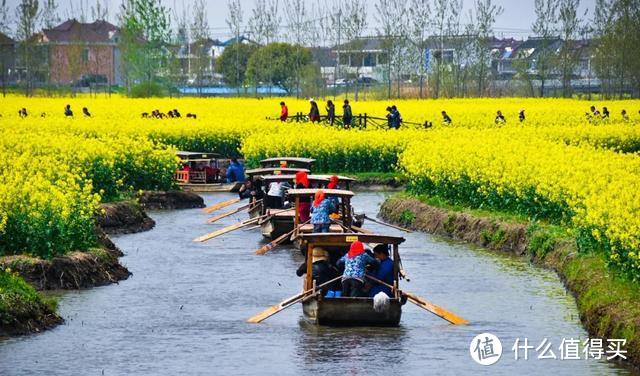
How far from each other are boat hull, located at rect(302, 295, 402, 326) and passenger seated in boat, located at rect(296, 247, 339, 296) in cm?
62

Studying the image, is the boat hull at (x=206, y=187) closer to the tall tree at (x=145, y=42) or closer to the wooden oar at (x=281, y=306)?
the wooden oar at (x=281, y=306)

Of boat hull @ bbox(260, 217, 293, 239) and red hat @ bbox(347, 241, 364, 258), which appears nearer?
red hat @ bbox(347, 241, 364, 258)

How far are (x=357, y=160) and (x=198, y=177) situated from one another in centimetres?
722

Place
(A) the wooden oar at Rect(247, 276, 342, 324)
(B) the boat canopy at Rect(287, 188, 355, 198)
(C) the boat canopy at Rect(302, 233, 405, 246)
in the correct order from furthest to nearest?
(B) the boat canopy at Rect(287, 188, 355, 198) < (C) the boat canopy at Rect(302, 233, 405, 246) < (A) the wooden oar at Rect(247, 276, 342, 324)

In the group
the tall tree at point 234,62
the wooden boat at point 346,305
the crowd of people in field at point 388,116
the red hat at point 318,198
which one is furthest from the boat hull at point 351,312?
the tall tree at point 234,62

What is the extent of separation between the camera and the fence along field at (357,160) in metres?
30.8

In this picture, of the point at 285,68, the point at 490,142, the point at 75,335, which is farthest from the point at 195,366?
the point at 285,68

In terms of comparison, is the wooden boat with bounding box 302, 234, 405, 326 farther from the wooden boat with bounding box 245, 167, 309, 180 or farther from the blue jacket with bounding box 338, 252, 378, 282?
the wooden boat with bounding box 245, 167, 309, 180

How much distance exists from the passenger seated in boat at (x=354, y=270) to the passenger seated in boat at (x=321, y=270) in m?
0.82

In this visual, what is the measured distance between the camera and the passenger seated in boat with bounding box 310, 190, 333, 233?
34.1 meters

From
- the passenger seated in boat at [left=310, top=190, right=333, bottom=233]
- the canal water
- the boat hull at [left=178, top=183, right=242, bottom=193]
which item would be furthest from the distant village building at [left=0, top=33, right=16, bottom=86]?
the passenger seated in boat at [left=310, top=190, right=333, bottom=233]

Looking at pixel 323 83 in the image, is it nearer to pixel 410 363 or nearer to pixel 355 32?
pixel 355 32

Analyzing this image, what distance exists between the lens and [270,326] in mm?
27375

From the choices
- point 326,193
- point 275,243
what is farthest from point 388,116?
point 326,193
